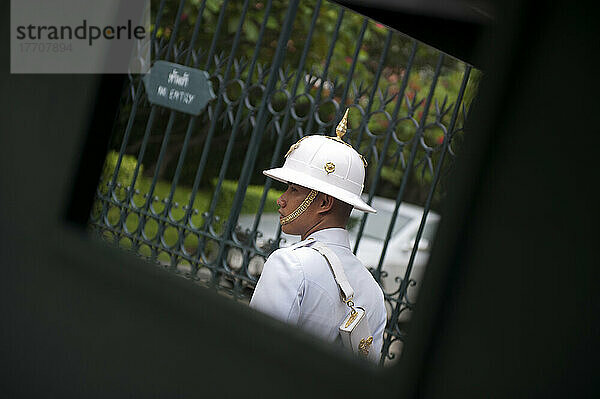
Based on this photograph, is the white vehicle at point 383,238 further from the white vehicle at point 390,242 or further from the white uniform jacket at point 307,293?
the white uniform jacket at point 307,293

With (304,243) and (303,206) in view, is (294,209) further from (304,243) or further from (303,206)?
(304,243)

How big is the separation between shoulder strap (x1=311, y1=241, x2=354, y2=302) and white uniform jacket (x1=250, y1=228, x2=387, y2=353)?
0.05 feet

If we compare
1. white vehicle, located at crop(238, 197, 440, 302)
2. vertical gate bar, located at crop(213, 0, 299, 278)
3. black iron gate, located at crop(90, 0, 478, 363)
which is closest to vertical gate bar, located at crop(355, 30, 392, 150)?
black iron gate, located at crop(90, 0, 478, 363)

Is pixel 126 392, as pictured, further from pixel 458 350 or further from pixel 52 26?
pixel 52 26

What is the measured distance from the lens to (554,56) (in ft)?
3.24

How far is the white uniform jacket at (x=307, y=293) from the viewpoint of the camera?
2.19 metres

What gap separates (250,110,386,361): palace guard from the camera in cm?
222

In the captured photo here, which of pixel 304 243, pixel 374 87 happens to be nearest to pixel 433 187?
pixel 374 87

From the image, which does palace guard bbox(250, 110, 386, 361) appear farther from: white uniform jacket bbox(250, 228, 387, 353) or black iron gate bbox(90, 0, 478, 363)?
black iron gate bbox(90, 0, 478, 363)

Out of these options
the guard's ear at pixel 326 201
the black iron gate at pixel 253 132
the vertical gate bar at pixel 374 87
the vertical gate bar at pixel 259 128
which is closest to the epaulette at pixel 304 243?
the guard's ear at pixel 326 201

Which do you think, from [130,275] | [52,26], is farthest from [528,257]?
[52,26]

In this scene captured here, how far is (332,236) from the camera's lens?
8.07ft
